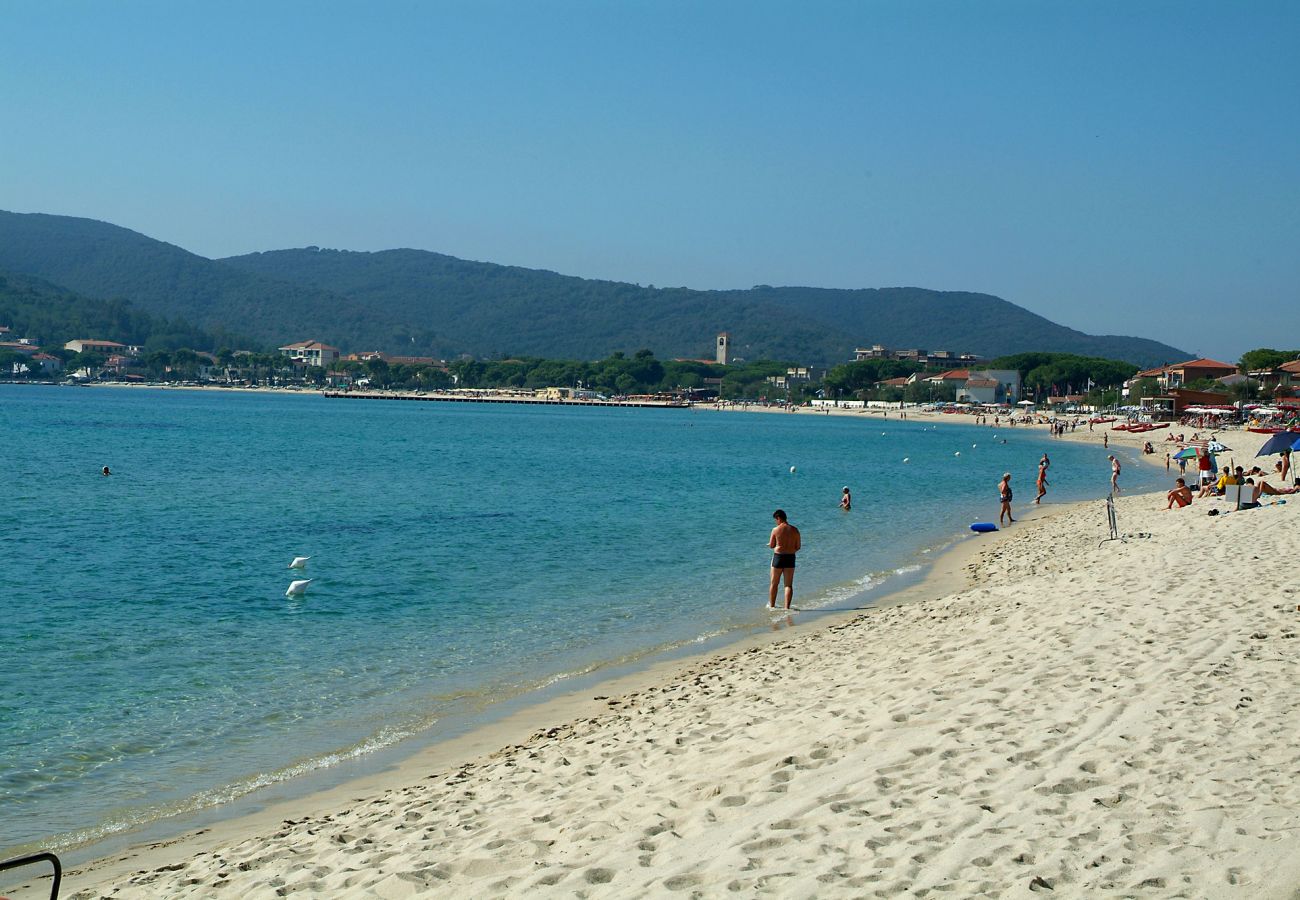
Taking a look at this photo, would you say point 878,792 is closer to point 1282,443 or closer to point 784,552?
point 784,552

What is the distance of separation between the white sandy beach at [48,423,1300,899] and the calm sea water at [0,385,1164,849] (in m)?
1.79

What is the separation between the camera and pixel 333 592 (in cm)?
1675

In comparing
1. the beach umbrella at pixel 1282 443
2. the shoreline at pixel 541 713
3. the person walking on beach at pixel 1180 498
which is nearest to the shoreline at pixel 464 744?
the shoreline at pixel 541 713

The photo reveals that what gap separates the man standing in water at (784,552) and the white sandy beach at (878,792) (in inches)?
168

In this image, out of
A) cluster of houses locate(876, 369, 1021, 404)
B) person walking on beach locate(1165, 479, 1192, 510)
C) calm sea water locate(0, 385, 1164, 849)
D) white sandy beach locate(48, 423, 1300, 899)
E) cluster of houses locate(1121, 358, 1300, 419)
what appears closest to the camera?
white sandy beach locate(48, 423, 1300, 899)

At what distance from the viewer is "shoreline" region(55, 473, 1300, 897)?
5141 mm

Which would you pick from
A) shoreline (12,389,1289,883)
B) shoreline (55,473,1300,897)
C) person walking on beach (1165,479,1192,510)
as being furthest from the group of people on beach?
shoreline (55,473,1300,897)

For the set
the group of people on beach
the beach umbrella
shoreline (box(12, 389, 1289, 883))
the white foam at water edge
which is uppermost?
the beach umbrella

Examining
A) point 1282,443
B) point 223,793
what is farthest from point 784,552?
point 1282,443

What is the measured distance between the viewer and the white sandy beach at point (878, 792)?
5094 millimetres

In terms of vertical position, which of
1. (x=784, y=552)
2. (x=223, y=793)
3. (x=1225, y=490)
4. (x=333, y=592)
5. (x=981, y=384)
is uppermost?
(x=981, y=384)

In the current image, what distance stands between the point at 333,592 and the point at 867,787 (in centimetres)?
1209

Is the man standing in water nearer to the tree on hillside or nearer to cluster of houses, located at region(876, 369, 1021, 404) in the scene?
the tree on hillside

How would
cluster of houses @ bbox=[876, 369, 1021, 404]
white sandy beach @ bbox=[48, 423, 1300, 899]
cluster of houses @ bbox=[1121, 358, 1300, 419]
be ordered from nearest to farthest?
1. white sandy beach @ bbox=[48, 423, 1300, 899]
2. cluster of houses @ bbox=[1121, 358, 1300, 419]
3. cluster of houses @ bbox=[876, 369, 1021, 404]
